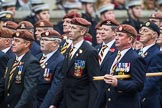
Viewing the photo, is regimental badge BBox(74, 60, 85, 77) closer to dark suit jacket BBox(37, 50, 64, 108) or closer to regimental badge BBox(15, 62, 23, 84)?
dark suit jacket BBox(37, 50, 64, 108)

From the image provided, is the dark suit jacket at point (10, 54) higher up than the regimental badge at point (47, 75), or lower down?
higher up

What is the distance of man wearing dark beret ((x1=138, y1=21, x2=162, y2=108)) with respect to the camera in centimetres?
1473

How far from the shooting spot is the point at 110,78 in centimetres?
1321

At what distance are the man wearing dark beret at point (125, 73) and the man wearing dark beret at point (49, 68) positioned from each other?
1.09 metres

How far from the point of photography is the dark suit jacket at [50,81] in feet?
47.5

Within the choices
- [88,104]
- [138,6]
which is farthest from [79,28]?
[138,6]

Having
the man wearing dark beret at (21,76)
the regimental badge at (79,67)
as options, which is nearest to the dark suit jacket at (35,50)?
the man wearing dark beret at (21,76)

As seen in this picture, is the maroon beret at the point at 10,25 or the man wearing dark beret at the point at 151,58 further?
the maroon beret at the point at 10,25

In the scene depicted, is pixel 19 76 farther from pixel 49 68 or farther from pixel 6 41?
pixel 6 41

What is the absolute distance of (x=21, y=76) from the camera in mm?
13906

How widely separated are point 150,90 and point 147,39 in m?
0.85

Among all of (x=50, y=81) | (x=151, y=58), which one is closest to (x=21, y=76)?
(x=50, y=81)

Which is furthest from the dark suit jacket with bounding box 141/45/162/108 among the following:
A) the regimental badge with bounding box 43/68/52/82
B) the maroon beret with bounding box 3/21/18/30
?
the maroon beret with bounding box 3/21/18/30

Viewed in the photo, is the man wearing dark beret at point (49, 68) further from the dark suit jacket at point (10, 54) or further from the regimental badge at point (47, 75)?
the dark suit jacket at point (10, 54)
